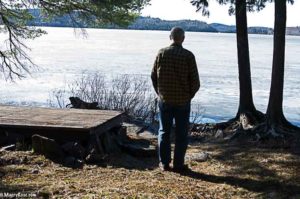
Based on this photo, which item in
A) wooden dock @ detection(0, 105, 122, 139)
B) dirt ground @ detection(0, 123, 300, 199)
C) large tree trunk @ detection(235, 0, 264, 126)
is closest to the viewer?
dirt ground @ detection(0, 123, 300, 199)

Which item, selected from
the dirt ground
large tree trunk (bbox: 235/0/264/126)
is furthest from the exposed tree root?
the dirt ground

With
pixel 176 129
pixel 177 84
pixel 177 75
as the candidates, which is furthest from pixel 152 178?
pixel 177 75

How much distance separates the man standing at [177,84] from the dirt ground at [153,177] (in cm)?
57

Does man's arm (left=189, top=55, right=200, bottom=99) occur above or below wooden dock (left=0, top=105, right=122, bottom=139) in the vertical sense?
above

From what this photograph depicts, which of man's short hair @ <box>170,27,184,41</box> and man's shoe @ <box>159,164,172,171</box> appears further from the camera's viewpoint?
man's shoe @ <box>159,164,172,171</box>

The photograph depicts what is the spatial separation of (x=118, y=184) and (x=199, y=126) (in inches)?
219

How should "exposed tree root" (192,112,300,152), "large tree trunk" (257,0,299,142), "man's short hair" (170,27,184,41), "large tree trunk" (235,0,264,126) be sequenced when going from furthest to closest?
"large tree trunk" (235,0,264,126) < "large tree trunk" (257,0,299,142) < "exposed tree root" (192,112,300,152) < "man's short hair" (170,27,184,41)

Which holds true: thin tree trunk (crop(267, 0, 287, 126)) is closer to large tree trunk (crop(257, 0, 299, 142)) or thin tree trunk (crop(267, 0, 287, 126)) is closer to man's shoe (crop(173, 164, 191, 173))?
large tree trunk (crop(257, 0, 299, 142))

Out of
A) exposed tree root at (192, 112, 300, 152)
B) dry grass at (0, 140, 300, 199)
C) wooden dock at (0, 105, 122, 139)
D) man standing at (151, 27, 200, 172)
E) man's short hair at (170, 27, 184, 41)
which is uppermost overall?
man's short hair at (170, 27, 184, 41)

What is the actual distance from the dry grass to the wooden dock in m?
0.50

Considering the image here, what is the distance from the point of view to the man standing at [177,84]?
6238 mm

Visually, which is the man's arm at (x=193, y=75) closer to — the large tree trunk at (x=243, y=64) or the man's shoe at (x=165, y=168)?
the man's shoe at (x=165, y=168)

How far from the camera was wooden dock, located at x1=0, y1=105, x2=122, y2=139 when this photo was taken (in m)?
7.32

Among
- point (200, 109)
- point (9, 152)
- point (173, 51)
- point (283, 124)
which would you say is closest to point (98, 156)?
point (9, 152)
